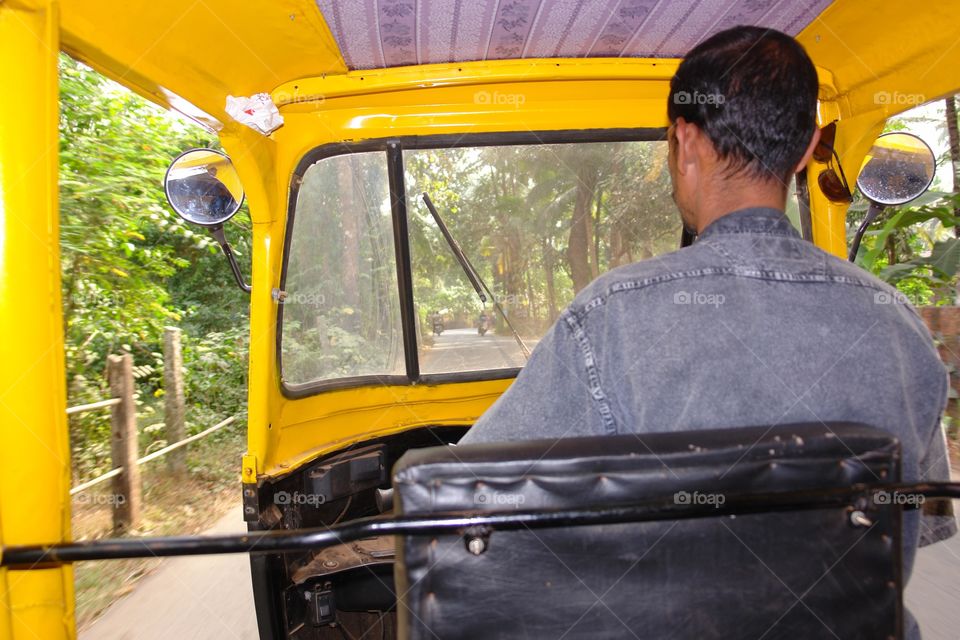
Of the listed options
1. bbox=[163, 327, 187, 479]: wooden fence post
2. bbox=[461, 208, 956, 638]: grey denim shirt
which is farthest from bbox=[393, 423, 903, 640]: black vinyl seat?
bbox=[163, 327, 187, 479]: wooden fence post

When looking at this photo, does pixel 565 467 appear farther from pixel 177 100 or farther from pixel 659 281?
pixel 177 100

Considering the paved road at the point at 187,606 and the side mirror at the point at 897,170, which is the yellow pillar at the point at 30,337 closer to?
the side mirror at the point at 897,170

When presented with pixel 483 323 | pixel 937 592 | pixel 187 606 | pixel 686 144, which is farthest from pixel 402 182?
pixel 937 592

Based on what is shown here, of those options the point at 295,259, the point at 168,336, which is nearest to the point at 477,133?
the point at 295,259

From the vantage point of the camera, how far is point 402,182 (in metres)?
2.66

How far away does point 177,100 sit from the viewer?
6.10 ft

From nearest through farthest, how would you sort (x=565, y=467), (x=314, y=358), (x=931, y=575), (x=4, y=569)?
1. (x=565, y=467)
2. (x=4, y=569)
3. (x=314, y=358)
4. (x=931, y=575)

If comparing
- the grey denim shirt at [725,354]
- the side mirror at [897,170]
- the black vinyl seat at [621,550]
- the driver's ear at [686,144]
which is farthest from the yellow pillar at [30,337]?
the side mirror at [897,170]

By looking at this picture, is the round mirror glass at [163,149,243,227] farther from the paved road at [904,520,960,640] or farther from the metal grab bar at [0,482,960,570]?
the paved road at [904,520,960,640]

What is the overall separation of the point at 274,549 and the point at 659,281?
0.79m

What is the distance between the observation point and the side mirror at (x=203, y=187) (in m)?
2.18

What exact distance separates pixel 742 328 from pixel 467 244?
181cm

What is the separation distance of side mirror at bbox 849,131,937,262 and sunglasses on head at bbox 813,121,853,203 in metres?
0.08

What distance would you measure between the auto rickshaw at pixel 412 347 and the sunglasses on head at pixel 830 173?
27mm
